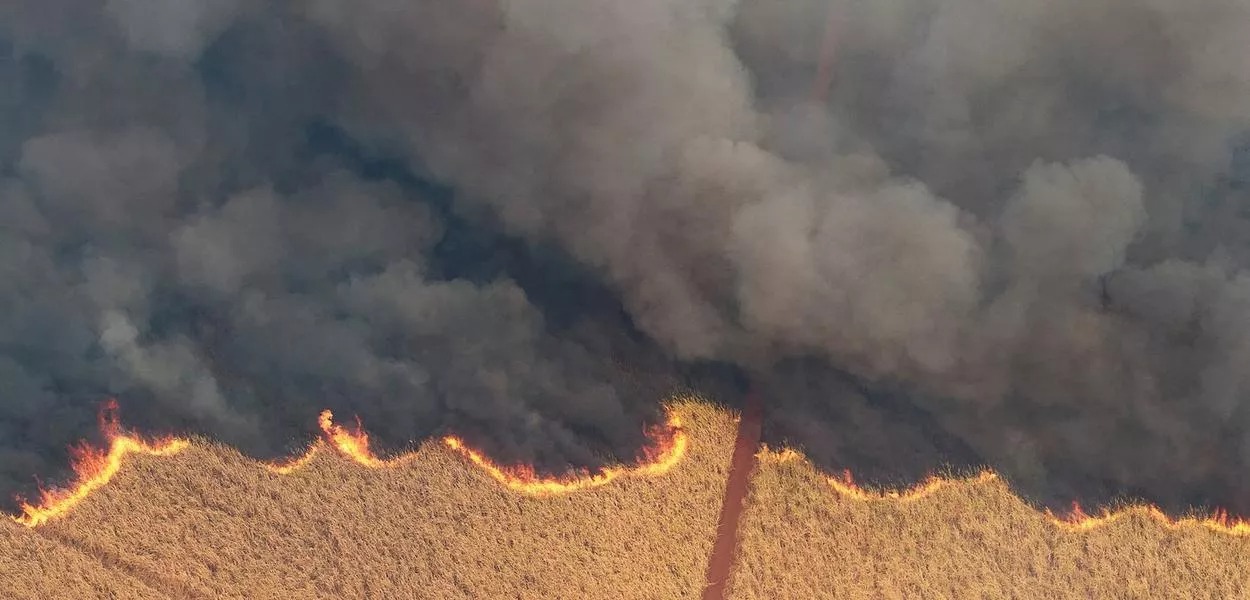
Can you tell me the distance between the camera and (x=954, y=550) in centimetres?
287

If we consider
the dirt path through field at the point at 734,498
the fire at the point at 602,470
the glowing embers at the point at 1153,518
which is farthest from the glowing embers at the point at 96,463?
the glowing embers at the point at 1153,518

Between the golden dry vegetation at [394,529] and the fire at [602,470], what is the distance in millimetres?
30

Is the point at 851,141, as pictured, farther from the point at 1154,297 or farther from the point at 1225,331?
the point at 1225,331

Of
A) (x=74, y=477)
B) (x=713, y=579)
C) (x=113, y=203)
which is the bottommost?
(x=74, y=477)

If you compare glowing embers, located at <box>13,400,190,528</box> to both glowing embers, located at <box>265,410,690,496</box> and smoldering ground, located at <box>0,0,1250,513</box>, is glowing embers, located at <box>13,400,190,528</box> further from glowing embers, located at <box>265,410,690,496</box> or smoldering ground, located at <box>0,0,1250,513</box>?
glowing embers, located at <box>265,410,690,496</box>

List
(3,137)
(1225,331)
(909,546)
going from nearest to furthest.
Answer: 1. (1225,331)
2. (909,546)
3. (3,137)

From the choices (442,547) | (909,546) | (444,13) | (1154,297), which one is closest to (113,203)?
(444,13)

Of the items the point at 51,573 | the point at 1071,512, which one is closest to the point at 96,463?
the point at 51,573

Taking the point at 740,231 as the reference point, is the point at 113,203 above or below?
below

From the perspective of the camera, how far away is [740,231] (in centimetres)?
278

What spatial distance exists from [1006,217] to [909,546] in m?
1.18

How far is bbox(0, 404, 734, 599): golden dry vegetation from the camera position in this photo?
2.92 metres

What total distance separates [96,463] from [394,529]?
3.61 ft

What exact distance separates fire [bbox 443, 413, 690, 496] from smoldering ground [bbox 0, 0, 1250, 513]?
3.1 inches
